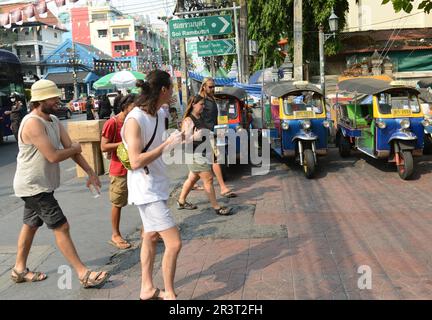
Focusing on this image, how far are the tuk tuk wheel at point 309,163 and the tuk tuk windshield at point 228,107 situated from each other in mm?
1699

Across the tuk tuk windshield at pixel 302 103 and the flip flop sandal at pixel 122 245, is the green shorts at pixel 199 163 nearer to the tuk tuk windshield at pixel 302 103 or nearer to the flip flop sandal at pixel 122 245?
the flip flop sandal at pixel 122 245

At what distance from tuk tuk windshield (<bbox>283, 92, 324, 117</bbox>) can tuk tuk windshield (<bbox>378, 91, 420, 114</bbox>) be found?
119 cm

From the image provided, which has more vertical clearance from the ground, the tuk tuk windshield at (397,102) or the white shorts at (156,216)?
the tuk tuk windshield at (397,102)

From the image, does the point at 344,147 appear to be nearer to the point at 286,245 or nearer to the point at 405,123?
the point at 405,123

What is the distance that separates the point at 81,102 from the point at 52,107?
1448 inches

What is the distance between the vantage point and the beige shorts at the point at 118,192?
511 centimetres

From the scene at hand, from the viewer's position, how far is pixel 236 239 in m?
5.29

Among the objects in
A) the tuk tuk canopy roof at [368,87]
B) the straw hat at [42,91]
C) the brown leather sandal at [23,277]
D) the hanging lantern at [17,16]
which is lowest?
the brown leather sandal at [23,277]

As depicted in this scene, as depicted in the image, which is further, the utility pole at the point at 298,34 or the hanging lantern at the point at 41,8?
the hanging lantern at the point at 41,8

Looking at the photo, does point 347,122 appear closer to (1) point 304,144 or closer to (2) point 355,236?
(1) point 304,144

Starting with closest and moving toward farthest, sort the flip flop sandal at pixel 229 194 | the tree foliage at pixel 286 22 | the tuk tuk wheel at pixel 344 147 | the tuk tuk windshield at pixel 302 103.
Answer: the flip flop sandal at pixel 229 194, the tuk tuk windshield at pixel 302 103, the tuk tuk wheel at pixel 344 147, the tree foliage at pixel 286 22

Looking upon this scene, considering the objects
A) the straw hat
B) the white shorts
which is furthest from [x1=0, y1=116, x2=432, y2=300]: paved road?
the straw hat

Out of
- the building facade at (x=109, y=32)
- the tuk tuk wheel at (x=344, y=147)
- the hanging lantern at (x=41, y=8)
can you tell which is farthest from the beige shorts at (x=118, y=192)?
the building facade at (x=109, y=32)

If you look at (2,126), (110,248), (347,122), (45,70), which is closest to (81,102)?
(45,70)
